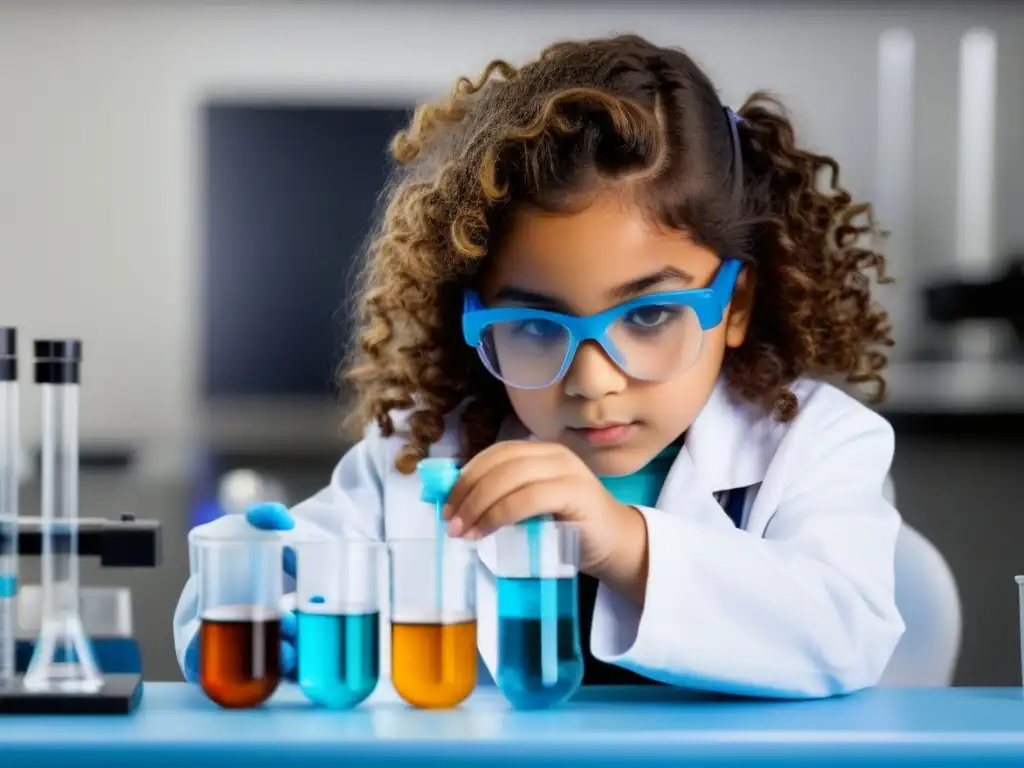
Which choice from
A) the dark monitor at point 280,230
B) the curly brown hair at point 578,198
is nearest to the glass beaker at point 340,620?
the curly brown hair at point 578,198

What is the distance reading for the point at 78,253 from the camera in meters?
4.66

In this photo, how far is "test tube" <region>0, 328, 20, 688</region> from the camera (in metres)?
0.83

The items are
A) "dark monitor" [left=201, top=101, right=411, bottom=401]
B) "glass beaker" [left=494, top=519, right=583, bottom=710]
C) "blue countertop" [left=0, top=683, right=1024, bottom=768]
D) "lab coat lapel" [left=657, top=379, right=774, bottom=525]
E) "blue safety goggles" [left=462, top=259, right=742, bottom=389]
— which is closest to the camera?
"blue countertop" [left=0, top=683, right=1024, bottom=768]

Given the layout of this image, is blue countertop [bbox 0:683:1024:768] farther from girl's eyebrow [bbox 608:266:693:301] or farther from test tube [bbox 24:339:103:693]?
girl's eyebrow [bbox 608:266:693:301]

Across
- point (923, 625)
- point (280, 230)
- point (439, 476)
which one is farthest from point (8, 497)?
point (280, 230)

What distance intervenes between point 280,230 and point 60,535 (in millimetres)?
3820

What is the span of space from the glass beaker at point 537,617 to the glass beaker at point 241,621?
0.49ft

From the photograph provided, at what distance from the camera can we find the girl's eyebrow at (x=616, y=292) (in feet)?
3.81

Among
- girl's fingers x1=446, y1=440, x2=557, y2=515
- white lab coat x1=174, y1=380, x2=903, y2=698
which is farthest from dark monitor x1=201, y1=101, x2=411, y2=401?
girl's fingers x1=446, y1=440, x2=557, y2=515

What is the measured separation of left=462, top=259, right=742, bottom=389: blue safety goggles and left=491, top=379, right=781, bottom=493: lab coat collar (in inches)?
5.5

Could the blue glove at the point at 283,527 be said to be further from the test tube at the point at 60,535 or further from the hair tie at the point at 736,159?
the hair tie at the point at 736,159

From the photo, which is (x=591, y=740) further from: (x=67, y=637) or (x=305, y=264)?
(x=305, y=264)

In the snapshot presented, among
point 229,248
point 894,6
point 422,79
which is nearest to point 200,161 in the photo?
point 229,248

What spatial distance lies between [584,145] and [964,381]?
3.49m
